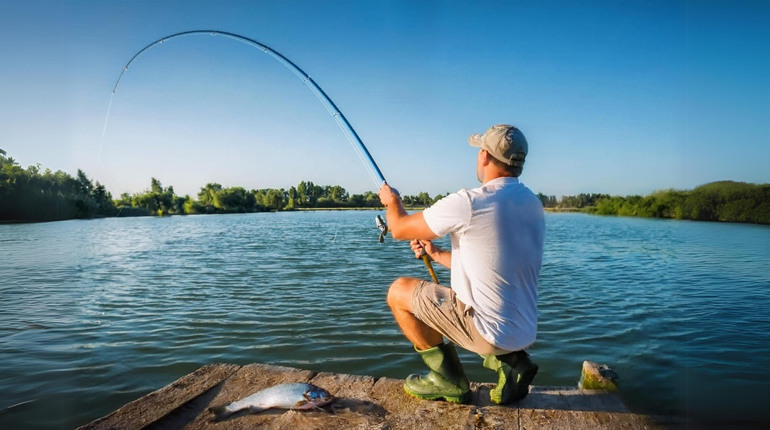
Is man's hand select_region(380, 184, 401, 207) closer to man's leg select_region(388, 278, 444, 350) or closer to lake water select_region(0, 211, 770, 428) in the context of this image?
man's leg select_region(388, 278, 444, 350)

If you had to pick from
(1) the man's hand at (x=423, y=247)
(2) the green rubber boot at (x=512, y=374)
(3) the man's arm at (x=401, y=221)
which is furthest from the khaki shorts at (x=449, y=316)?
(1) the man's hand at (x=423, y=247)

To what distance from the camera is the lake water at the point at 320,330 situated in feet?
16.1

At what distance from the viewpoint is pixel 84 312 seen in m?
8.27

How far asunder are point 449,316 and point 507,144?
1.06m

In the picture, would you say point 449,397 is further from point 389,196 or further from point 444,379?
point 389,196

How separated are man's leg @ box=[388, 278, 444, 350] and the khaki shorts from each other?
69 mm

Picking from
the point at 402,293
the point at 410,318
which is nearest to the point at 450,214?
the point at 402,293

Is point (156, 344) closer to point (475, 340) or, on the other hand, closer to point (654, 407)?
point (475, 340)

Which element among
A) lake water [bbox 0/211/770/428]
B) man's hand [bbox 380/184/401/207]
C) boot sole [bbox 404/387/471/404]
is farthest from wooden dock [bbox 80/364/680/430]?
man's hand [bbox 380/184/401/207]

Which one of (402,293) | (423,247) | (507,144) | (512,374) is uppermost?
(507,144)

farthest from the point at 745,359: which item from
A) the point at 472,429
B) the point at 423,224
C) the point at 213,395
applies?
the point at 213,395

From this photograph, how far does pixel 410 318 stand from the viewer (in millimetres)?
3010

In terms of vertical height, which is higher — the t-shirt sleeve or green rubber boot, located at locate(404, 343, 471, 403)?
the t-shirt sleeve

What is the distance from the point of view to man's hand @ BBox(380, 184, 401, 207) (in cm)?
312
